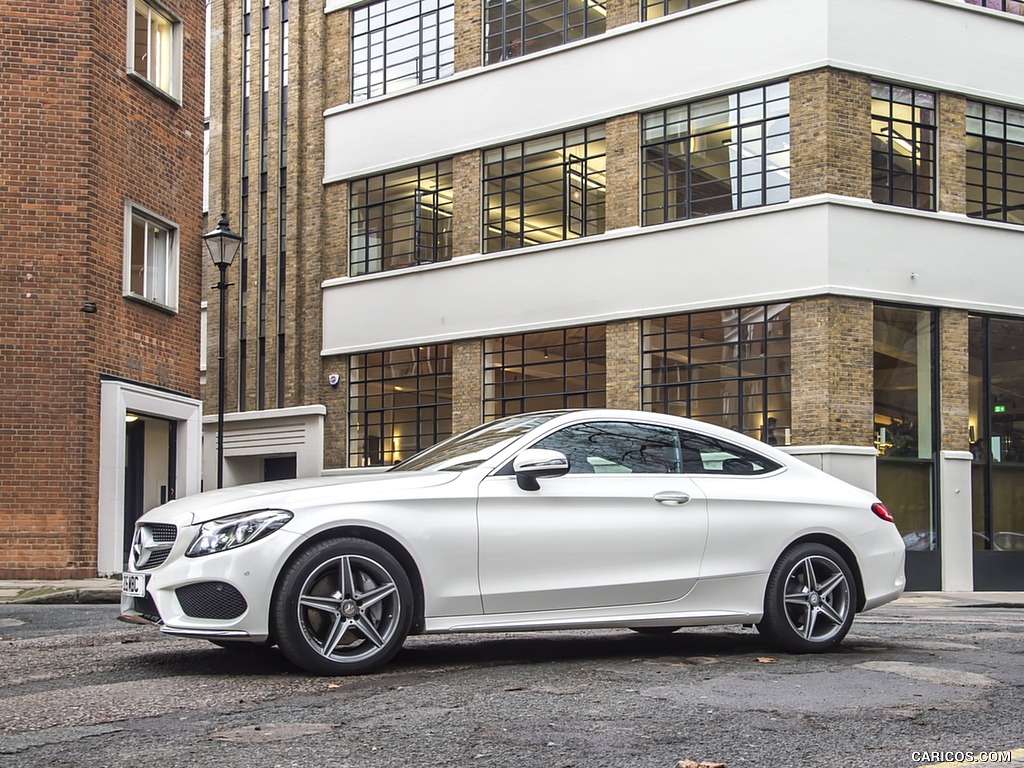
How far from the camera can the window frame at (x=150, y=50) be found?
64.1 ft

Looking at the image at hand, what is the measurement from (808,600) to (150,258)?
15.1 metres

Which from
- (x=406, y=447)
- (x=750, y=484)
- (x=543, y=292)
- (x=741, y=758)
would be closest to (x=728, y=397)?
(x=543, y=292)

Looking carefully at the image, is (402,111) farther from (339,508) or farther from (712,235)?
(339,508)

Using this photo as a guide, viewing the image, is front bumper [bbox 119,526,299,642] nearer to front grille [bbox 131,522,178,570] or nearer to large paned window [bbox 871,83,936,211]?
front grille [bbox 131,522,178,570]

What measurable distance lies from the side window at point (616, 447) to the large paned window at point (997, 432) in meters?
15.6

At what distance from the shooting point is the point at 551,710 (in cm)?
545

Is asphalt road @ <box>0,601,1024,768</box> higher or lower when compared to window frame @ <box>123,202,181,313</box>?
lower

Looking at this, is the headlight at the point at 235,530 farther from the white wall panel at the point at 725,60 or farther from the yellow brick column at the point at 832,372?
the white wall panel at the point at 725,60

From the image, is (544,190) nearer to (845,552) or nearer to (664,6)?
(664,6)

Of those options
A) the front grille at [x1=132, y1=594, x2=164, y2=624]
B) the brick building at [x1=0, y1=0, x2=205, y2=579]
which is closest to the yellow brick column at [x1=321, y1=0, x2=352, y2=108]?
the brick building at [x1=0, y1=0, x2=205, y2=579]

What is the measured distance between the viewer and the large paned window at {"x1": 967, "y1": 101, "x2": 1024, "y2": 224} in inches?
873

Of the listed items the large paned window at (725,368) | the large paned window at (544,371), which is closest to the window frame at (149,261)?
the large paned window at (544,371)

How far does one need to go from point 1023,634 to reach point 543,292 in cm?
1497

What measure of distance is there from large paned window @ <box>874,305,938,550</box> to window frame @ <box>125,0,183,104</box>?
12.3 metres
